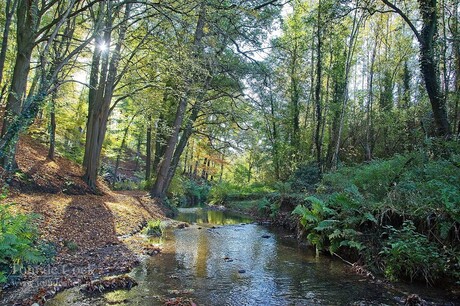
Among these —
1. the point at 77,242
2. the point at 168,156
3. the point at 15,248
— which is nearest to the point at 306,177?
the point at 168,156

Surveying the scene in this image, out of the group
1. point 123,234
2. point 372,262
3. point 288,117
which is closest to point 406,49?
point 288,117

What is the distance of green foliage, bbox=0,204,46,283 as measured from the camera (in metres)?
4.36

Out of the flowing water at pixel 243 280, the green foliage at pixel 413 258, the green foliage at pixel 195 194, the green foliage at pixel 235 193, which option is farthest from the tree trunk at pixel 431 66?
the green foliage at pixel 195 194

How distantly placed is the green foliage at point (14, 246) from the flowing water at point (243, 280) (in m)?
0.88

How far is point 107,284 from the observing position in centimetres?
461

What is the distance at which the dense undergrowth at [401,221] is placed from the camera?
5.20 m

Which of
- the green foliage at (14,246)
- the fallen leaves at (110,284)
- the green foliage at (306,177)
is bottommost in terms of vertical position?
the fallen leaves at (110,284)

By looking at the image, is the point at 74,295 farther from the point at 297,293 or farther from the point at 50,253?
the point at 297,293

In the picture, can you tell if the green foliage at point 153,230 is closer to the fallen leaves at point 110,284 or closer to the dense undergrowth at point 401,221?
the dense undergrowth at point 401,221

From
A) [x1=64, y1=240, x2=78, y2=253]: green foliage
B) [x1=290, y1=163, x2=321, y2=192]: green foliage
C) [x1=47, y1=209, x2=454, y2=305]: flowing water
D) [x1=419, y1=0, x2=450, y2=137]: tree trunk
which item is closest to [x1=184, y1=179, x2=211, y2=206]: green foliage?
[x1=290, y1=163, x2=321, y2=192]: green foliage

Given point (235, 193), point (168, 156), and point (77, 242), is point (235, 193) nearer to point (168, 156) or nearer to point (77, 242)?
point (168, 156)

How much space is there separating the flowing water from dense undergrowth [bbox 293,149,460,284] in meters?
0.41

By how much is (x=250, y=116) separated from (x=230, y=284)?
11.9m

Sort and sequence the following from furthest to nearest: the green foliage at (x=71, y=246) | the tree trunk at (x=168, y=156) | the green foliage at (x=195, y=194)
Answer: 1. the green foliage at (x=195, y=194)
2. the tree trunk at (x=168, y=156)
3. the green foliage at (x=71, y=246)
